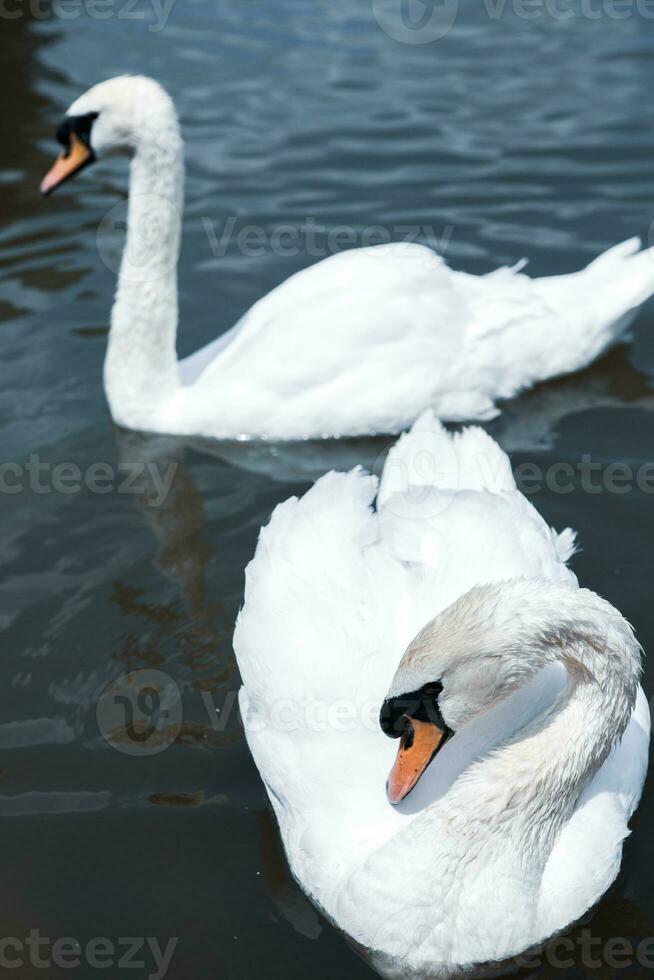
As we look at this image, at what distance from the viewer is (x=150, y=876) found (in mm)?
4465

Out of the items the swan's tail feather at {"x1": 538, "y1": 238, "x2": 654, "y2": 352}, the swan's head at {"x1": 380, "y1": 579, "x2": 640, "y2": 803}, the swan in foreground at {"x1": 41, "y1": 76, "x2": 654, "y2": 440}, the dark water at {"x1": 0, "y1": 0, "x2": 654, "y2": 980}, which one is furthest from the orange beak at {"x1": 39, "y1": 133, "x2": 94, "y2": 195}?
the swan's head at {"x1": 380, "y1": 579, "x2": 640, "y2": 803}

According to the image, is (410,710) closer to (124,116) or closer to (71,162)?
(124,116)

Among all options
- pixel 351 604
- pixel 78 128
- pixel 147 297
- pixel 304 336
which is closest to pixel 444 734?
pixel 351 604

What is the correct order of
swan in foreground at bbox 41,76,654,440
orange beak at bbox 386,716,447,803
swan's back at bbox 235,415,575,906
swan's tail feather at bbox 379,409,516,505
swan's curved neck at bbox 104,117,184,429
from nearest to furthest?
1. orange beak at bbox 386,716,447,803
2. swan's back at bbox 235,415,575,906
3. swan's tail feather at bbox 379,409,516,505
4. swan in foreground at bbox 41,76,654,440
5. swan's curved neck at bbox 104,117,184,429

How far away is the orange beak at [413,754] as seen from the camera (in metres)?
3.73

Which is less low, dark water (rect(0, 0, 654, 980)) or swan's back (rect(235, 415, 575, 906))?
swan's back (rect(235, 415, 575, 906))

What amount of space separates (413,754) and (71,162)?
4498mm

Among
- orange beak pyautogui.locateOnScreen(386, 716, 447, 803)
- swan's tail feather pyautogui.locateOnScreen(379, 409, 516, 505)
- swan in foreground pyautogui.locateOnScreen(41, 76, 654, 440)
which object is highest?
orange beak pyautogui.locateOnScreen(386, 716, 447, 803)

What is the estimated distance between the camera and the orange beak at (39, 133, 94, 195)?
23.3 feet

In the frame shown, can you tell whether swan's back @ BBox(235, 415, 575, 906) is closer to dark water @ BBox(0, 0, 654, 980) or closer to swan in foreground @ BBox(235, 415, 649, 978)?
swan in foreground @ BBox(235, 415, 649, 978)

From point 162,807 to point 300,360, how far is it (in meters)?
2.76

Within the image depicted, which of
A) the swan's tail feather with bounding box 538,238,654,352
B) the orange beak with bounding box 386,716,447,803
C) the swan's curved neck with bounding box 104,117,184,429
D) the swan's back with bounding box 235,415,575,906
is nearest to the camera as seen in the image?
the orange beak with bounding box 386,716,447,803

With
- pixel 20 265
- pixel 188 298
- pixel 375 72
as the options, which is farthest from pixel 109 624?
pixel 375 72

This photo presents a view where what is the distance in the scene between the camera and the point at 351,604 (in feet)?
14.9
